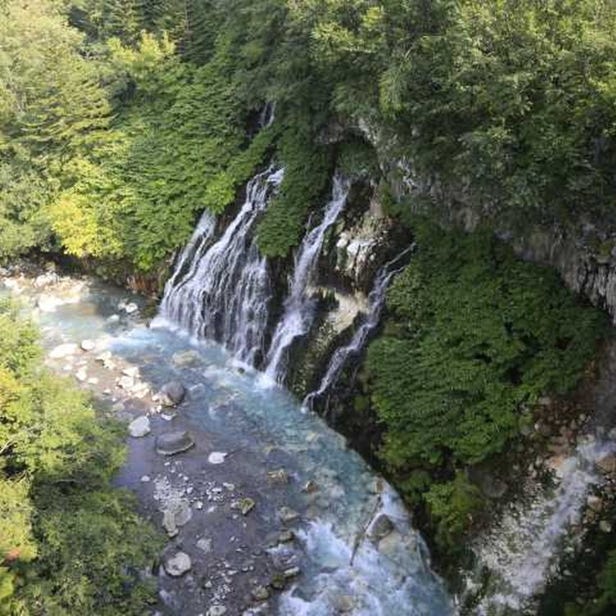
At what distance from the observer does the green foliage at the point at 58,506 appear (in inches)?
365

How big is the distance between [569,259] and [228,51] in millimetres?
16715

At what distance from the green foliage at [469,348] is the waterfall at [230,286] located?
5.42 meters

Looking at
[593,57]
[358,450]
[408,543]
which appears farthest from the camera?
[358,450]

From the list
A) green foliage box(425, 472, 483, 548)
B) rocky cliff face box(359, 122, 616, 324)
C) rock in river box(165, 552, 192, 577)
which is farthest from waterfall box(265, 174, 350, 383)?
green foliage box(425, 472, 483, 548)

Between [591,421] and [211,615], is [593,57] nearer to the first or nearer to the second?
[591,421]

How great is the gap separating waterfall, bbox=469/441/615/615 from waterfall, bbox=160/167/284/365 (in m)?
8.92

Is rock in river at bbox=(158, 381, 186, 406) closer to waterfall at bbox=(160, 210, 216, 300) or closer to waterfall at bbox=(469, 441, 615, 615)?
waterfall at bbox=(160, 210, 216, 300)

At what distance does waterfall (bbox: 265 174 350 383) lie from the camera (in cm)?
1648

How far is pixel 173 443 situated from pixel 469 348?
296 inches

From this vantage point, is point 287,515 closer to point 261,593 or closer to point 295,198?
point 261,593

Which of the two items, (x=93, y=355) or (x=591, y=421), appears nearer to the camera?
(x=591, y=421)

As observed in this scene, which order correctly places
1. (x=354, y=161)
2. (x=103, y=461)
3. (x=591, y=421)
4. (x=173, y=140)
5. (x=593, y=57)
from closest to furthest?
(x=593, y=57) → (x=591, y=421) → (x=103, y=461) → (x=354, y=161) → (x=173, y=140)

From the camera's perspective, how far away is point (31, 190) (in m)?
23.2

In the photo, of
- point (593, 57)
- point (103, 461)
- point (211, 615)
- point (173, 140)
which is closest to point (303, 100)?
point (173, 140)
